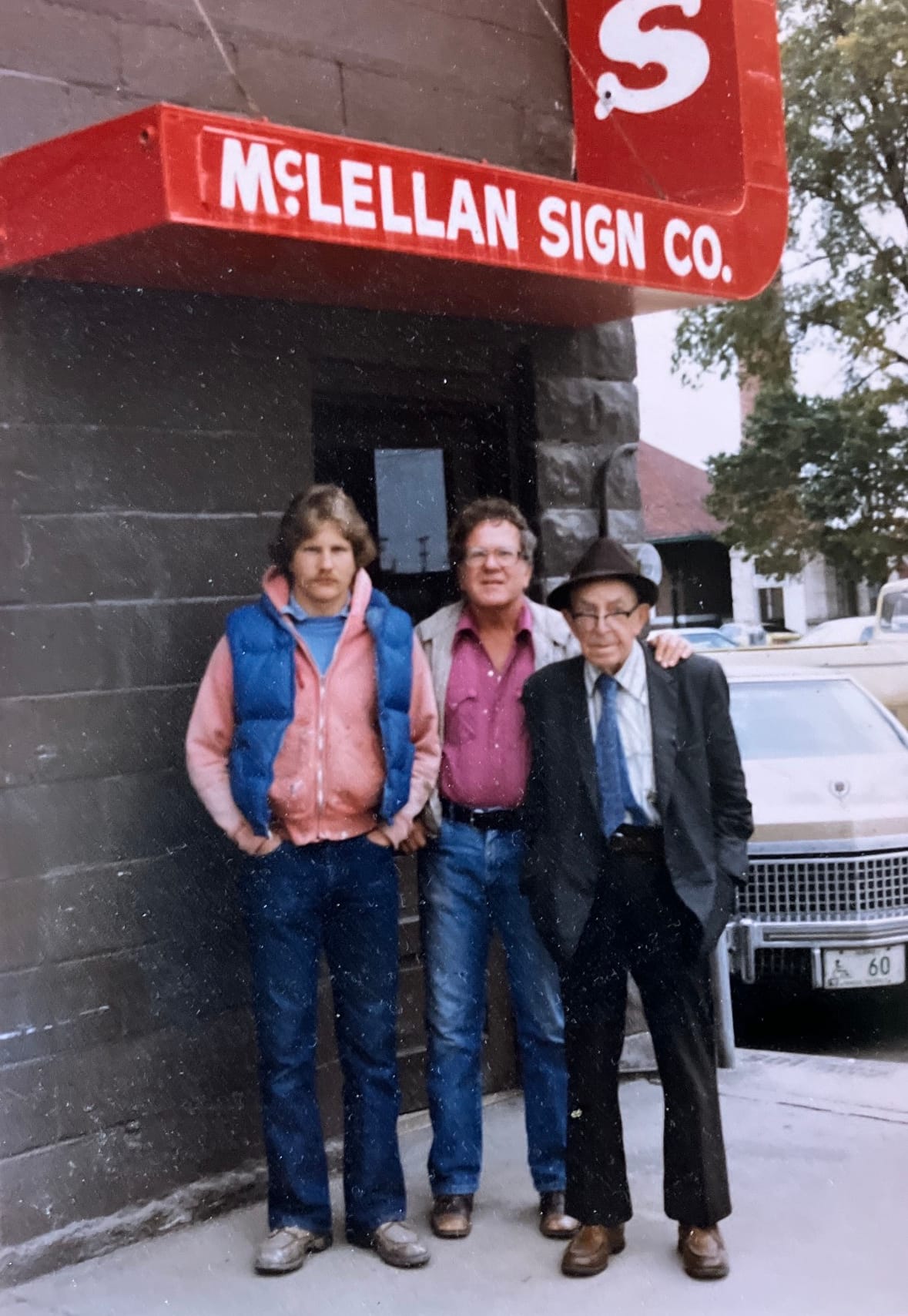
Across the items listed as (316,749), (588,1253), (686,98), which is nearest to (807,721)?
(686,98)

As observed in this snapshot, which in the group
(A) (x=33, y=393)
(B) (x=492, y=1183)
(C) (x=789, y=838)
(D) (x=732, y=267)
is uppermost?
(D) (x=732, y=267)

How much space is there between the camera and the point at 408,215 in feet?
14.3

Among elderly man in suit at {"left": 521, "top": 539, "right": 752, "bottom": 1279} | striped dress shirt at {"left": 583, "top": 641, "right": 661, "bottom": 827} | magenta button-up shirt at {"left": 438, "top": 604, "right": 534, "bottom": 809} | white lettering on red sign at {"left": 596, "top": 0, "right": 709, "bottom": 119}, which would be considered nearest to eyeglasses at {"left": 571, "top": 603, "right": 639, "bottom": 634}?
elderly man in suit at {"left": 521, "top": 539, "right": 752, "bottom": 1279}

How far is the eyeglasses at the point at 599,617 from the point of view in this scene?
4465 mm

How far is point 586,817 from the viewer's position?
4.46 metres

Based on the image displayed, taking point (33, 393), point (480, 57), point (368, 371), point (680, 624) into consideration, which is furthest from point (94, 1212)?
point (680, 624)

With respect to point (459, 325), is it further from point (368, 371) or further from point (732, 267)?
point (732, 267)

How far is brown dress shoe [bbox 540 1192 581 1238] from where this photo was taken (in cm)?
478

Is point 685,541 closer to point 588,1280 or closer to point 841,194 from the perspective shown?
point 841,194

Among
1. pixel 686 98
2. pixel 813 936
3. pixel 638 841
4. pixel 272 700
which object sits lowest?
pixel 813 936

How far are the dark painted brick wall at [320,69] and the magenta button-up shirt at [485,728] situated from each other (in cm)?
173

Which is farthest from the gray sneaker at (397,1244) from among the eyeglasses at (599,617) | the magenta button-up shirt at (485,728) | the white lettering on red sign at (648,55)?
the white lettering on red sign at (648,55)

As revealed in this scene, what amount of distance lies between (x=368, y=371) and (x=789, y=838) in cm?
309

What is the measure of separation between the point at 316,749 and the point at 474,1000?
93cm
